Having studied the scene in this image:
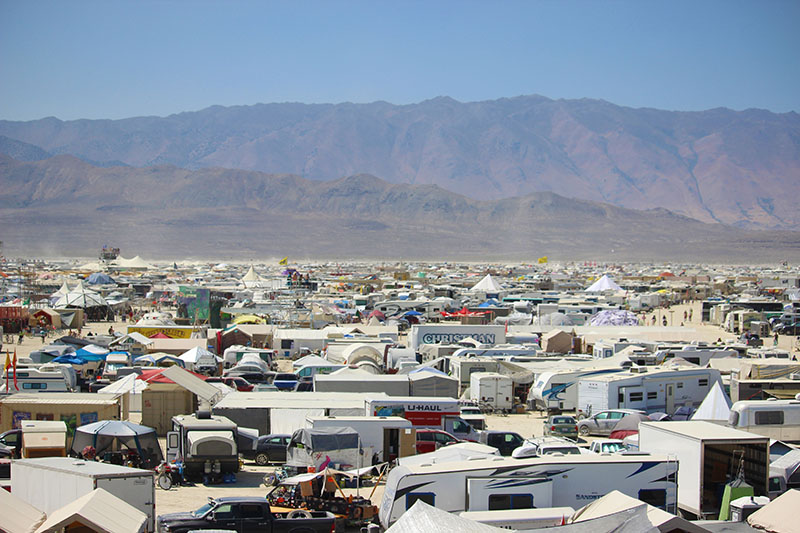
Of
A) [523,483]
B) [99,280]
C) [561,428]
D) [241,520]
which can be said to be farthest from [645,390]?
[99,280]

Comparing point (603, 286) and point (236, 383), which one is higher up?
point (603, 286)

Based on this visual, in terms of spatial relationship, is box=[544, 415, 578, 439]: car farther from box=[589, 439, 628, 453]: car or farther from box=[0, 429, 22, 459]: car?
box=[0, 429, 22, 459]: car

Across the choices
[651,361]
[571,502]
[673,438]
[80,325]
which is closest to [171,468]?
[571,502]

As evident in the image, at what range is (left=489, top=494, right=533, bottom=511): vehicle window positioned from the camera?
935cm

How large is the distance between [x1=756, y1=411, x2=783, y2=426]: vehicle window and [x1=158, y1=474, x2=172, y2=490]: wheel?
9447 millimetres

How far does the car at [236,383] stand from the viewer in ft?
62.0

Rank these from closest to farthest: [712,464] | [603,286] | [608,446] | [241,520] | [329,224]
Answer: [241,520] → [712,464] → [608,446] → [603,286] → [329,224]

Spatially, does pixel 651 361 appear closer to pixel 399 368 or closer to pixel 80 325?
pixel 399 368

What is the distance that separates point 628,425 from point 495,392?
11.1 ft

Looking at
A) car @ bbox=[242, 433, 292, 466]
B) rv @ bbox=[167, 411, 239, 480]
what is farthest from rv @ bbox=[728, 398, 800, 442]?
rv @ bbox=[167, 411, 239, 480]

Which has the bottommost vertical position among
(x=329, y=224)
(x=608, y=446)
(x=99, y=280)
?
(x=99, y=280)

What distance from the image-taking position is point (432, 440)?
13445mm

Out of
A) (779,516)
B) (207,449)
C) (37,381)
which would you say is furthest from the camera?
(37,381)

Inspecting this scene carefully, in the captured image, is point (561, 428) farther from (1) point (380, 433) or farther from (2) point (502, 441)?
(1) point (380, 433)
